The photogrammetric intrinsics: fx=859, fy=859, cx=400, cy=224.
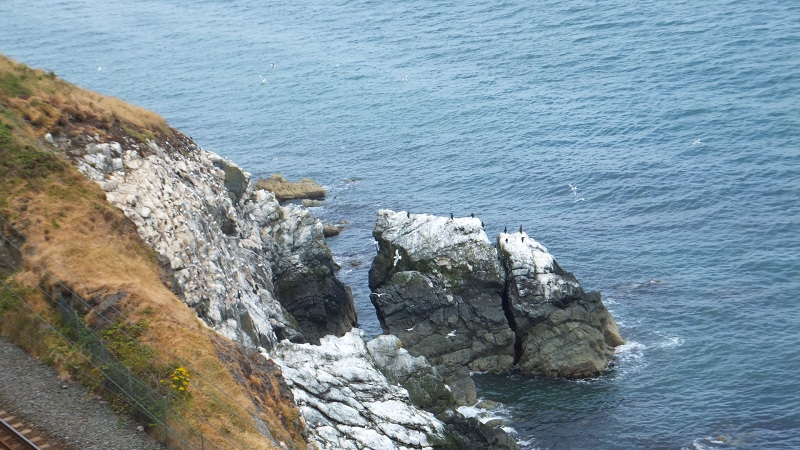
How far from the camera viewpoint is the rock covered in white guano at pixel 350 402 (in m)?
40.1

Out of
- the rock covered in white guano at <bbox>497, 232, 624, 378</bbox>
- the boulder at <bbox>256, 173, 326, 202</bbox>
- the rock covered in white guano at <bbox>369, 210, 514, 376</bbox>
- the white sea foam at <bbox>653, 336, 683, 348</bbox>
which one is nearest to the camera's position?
the rock covered in white guano at <bbox>497, 232, 624, 378</bbox>

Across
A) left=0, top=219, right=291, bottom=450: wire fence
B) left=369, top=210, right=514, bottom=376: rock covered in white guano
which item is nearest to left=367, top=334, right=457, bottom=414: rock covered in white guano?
left=369, top=210, right=514, bottom=376: rock covered in white guano

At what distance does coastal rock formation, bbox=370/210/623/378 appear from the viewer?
61281mm

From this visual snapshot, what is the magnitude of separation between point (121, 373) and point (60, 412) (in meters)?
2.43

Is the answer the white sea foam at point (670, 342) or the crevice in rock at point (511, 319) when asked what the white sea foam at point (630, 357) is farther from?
the crevice in rock at point (511, 319)

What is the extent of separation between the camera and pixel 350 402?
4262cm

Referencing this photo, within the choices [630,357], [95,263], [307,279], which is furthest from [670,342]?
[95,263]

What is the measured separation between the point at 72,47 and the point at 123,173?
128 m

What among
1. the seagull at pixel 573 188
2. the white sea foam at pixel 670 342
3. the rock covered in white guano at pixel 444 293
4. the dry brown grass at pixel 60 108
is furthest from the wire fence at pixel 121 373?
the seagull at pixel 573 188

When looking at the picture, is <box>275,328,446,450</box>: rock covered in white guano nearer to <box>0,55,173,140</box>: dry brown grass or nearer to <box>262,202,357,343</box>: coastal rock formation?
<box>262,202,357,343</box>: coastal rock formation

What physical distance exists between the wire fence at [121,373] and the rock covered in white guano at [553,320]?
99.9ft

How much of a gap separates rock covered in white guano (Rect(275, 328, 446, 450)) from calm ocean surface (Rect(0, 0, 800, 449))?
12.1 m

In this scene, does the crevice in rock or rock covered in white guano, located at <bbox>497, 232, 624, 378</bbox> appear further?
the crevice in rock

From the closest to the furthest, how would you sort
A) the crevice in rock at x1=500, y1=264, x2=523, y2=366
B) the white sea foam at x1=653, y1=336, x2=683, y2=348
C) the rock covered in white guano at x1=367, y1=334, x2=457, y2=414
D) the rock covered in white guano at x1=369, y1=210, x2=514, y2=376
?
the rock covered in white guano at x1=367, y1=334, x2=457, y2=414 < the rock covered in white guano at x1=369, y1=210, x2=514, y2=376 < the crevice in rock at x1=500, y1=264, x2=523, y2=366 < the white sea foam at x1=653, y1=336, x2=683, y2=348
